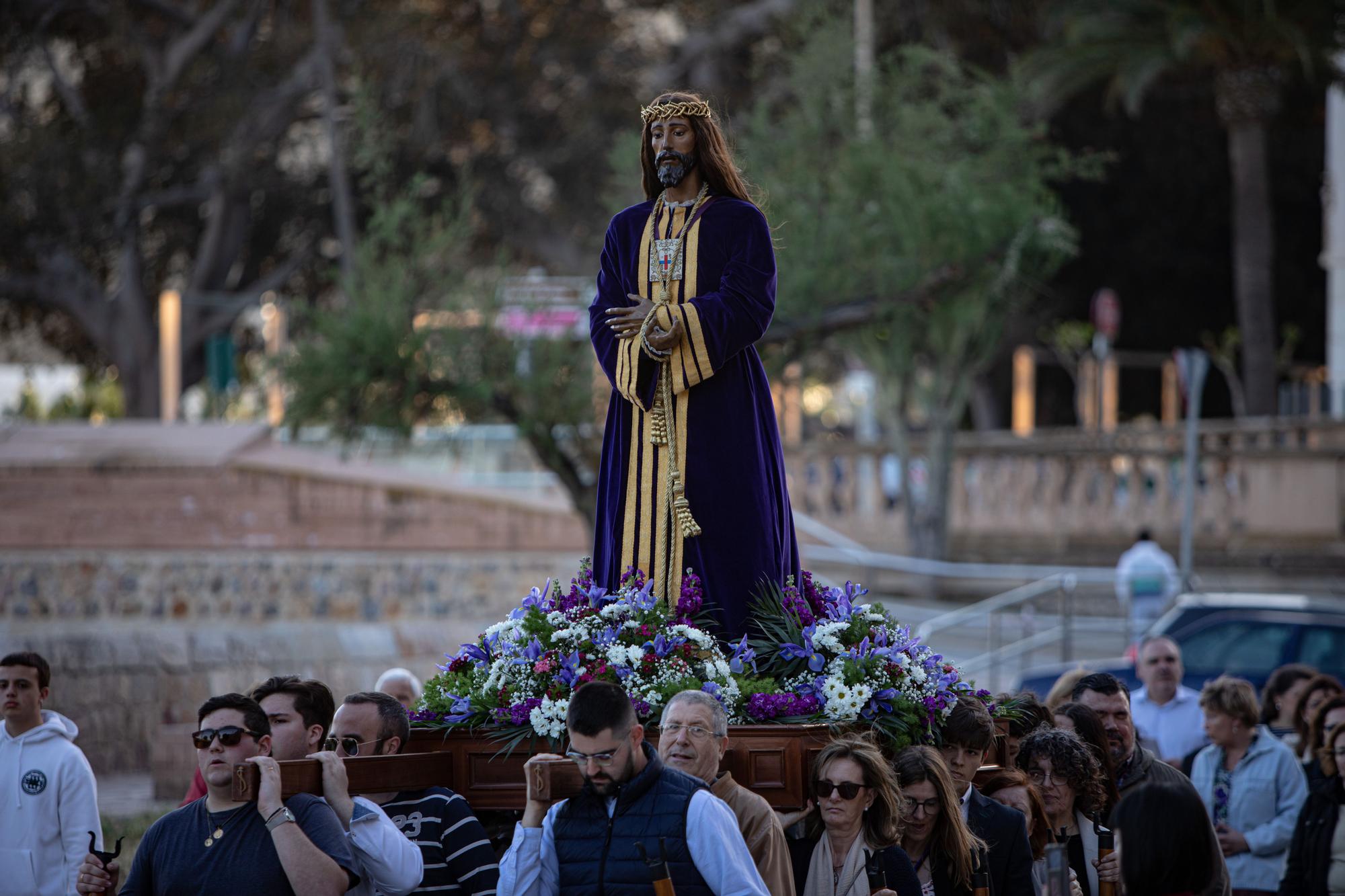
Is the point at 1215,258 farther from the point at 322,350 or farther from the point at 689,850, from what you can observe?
the point at 689,850

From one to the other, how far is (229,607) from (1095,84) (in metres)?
24.3

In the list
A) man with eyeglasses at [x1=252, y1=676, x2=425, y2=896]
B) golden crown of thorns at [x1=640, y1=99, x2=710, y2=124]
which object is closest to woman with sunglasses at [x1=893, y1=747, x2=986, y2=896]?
man with eyeglasses at [x1=252, y1=676, x2=425, y2=896]

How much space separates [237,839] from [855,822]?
6.49ft

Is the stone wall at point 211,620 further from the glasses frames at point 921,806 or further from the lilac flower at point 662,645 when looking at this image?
the glasses frames at point 921,806

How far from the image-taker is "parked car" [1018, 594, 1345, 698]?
14922 mm

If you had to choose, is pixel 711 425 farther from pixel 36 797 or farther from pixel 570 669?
pixel 36 797

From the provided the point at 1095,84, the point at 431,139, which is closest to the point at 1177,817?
the point at 431,139

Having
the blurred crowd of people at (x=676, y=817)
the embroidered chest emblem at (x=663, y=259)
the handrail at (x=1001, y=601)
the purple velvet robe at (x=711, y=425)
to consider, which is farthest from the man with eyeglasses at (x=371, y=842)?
the handrail at (x=1001, y=601)

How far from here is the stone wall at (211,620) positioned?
17.9 meters

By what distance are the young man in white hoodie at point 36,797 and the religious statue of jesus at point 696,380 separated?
2.48 metres

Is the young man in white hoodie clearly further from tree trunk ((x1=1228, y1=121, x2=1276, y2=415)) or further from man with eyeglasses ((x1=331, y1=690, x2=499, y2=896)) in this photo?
tree trunk ((x1=1228, y1=121, x2=1276, y2=415))

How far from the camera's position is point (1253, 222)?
29.2 m

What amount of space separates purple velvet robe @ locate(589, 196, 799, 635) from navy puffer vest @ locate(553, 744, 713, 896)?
1.40 meters

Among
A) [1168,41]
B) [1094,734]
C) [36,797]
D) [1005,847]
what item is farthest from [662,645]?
[1168,41]
